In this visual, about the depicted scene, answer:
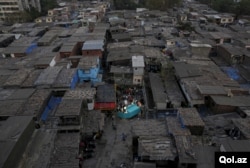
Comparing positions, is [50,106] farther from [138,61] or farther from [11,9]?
[11,9]

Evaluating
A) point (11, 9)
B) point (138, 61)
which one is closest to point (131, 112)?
point (138, 61)

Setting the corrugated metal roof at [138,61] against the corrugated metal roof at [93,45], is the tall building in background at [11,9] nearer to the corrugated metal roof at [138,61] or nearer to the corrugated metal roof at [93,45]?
the corrugated metal roof at [93,45]

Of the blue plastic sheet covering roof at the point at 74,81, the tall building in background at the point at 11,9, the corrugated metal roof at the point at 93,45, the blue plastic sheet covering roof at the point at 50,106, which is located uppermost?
the tall building in background at the point at 11,9

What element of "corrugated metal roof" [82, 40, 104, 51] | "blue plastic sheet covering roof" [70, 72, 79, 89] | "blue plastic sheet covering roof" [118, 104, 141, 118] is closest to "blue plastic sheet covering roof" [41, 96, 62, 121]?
"blue plastic sheet covering roof" [70, 72, 79, 89]

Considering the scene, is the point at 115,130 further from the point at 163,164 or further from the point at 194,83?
the point at 194,83

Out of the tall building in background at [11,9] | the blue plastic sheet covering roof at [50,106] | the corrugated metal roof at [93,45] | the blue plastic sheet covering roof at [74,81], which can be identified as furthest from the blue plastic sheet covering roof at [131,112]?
the tall building in background at [11,9]

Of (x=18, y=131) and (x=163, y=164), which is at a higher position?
(x=18, y=131)

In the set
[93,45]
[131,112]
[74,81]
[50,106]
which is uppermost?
[93,45]

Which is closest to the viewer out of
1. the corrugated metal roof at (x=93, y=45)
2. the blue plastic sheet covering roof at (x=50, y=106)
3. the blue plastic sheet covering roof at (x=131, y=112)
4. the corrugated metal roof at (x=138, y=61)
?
the blue plastic sheet covering roof at (x=50, y=106)

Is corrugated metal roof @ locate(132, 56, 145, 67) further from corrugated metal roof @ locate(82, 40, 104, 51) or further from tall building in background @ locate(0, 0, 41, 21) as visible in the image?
tall building in background @ locate(0, 0, 41, 21)

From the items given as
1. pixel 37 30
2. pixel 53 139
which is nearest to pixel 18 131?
pixel 53 139

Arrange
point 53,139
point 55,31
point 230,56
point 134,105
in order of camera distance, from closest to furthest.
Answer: point 53,139, point 134,105, point 230,56, point 55,31
